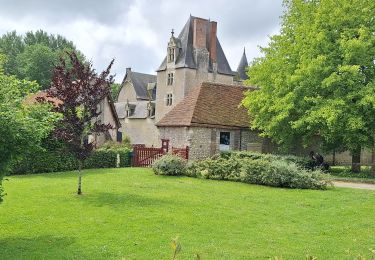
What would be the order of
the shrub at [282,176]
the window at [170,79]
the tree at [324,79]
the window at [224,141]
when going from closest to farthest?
the shrub at [282,176] → the tree at [324,79] → the window at [224,141] → the window at [170,79]

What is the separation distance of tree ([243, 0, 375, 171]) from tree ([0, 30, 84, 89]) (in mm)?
46161

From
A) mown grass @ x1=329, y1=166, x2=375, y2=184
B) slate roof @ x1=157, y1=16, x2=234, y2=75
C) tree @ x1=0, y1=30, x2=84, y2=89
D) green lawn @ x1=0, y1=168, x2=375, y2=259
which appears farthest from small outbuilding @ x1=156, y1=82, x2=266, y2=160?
tree @ x1=0, y1=30, x2=84, y2=89

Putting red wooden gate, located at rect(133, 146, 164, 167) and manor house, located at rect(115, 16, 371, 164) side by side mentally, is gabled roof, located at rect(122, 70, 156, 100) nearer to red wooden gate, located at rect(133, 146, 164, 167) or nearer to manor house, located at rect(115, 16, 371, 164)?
manor house, located at rect(115, 16, 371, 164)

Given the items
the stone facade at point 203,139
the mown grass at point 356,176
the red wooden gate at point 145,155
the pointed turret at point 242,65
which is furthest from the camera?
the pointed turret at point 242,65

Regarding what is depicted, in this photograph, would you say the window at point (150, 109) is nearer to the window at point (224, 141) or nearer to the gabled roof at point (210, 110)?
the gabled roof at point (210, 110)

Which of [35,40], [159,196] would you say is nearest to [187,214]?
[159,196]

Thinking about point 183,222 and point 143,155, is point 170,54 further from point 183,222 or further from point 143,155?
point 183,222

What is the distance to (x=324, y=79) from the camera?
27.3 m

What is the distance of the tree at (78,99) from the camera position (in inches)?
679

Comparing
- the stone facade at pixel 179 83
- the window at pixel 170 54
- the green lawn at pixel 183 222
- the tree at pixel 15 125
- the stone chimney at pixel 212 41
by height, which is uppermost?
the stone chimney at pixel 212 41

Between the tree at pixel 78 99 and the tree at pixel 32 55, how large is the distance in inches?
2106

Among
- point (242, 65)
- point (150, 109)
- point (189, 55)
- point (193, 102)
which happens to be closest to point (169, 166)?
point (193, 102)

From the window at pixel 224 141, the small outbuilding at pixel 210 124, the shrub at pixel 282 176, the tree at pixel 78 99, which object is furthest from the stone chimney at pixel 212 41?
the tree at pixel 78 99

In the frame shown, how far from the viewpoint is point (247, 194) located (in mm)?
18422
